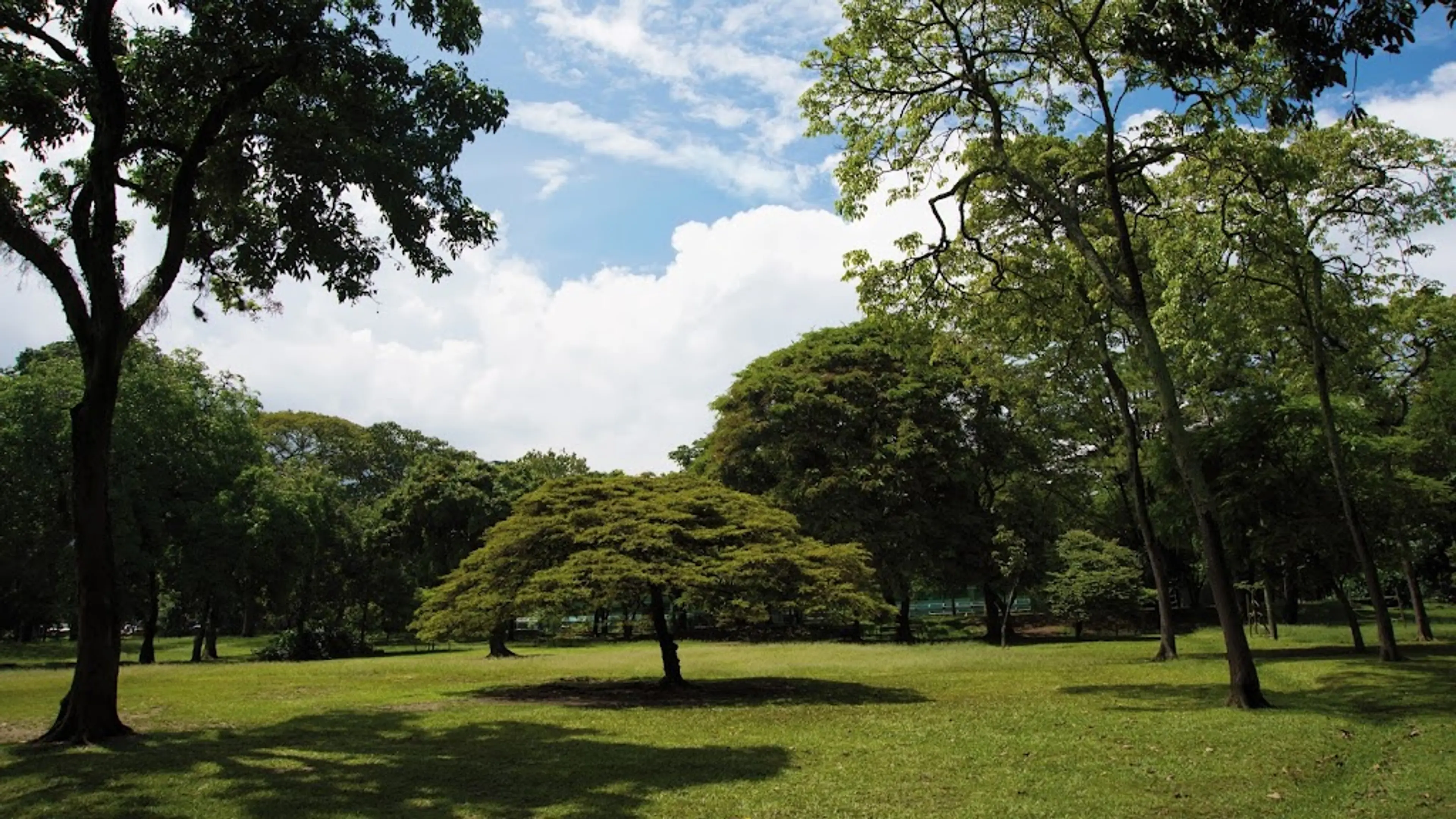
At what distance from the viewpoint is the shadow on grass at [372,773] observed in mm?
7762

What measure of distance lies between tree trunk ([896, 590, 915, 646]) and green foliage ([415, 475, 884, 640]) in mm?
19169

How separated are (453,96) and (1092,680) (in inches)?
666

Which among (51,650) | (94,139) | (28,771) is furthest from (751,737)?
(51,650)

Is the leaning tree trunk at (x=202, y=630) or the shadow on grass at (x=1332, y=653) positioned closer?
the shadow on grass at (x=1332, y=653)

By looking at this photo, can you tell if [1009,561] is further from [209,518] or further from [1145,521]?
[209,518]

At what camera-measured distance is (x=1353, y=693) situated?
46.8 feet

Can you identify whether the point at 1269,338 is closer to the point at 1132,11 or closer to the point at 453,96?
the point at 1132,11

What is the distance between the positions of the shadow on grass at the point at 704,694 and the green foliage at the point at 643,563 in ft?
4.92

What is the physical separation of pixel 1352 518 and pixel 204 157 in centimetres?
2246

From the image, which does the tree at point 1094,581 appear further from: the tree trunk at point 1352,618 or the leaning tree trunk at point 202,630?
the leaning tree trunk at point 202,630

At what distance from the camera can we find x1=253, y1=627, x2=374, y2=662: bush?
3438 cm

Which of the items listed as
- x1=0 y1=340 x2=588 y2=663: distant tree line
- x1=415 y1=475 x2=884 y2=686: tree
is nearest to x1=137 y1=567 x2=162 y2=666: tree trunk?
x1=0 y1=340 x2=588 y2=663: distant tree line

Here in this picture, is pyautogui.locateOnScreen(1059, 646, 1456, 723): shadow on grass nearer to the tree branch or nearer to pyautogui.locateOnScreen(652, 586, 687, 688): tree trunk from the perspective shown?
pyautogui.locateOnScreen(652, 586, 687, 688): tree trunk

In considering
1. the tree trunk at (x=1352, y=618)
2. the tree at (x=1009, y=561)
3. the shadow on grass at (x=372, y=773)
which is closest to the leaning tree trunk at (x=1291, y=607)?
the tree at (x=1009, y=561)
